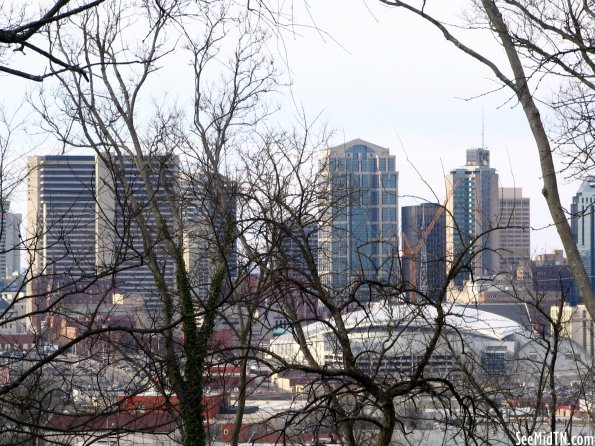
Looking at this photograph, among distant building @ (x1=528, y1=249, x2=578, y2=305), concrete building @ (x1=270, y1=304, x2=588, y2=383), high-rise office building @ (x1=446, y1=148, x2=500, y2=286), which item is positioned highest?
high-rise office building @ (x1=446, y1=148, x2=500, y2=286)

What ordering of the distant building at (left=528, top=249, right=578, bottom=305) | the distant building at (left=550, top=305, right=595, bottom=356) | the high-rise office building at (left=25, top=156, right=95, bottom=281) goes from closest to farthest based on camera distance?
the distant building at (left=528, top=249, right=578, bottom=305) < the high-rise office building at (left=25, top=156, right=95, bottom=281) < the distant building at (left=550, top=305, right=595, bottom=356)

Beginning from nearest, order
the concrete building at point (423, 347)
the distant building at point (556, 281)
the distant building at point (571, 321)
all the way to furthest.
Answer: the concrete building at point (423, 347)
the distant building at point (556, 281)
the distant building at point (571, 321)

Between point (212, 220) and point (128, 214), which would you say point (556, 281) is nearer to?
point (212, 220)

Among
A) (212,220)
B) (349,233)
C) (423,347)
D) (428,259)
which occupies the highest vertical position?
(349,233)

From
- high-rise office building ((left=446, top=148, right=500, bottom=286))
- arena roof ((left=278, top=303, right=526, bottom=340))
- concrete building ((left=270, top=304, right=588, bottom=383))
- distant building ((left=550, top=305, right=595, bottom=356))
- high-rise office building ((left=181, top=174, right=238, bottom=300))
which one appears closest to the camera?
high-rise office building ((left=446, top=148, right=500, bottom=286))

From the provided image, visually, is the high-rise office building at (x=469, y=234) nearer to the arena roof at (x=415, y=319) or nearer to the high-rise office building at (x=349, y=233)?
the arena roof at (x=415, y=319)

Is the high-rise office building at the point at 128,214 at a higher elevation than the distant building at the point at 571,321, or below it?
higher

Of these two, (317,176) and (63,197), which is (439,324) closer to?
(317,176)

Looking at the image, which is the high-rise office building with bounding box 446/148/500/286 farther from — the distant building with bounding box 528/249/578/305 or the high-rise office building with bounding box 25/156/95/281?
the high-rise office building with bounding box 25/156/95/281

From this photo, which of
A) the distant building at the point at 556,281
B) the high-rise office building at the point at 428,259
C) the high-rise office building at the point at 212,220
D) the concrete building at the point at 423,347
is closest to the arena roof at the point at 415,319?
the concrete building at the point at 423,347

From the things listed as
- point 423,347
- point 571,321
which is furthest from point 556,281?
point 423,347

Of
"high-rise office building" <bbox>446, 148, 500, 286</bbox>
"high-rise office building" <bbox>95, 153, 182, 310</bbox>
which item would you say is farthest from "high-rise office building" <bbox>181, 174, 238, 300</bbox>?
"high-rise office building" <bbox>446, 148, 500, 286</bbox>

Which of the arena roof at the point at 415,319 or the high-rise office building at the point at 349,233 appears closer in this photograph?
the arena roof at the point at 415,319

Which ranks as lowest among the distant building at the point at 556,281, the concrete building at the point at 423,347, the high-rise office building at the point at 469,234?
the concrete building at the point at 423,347
